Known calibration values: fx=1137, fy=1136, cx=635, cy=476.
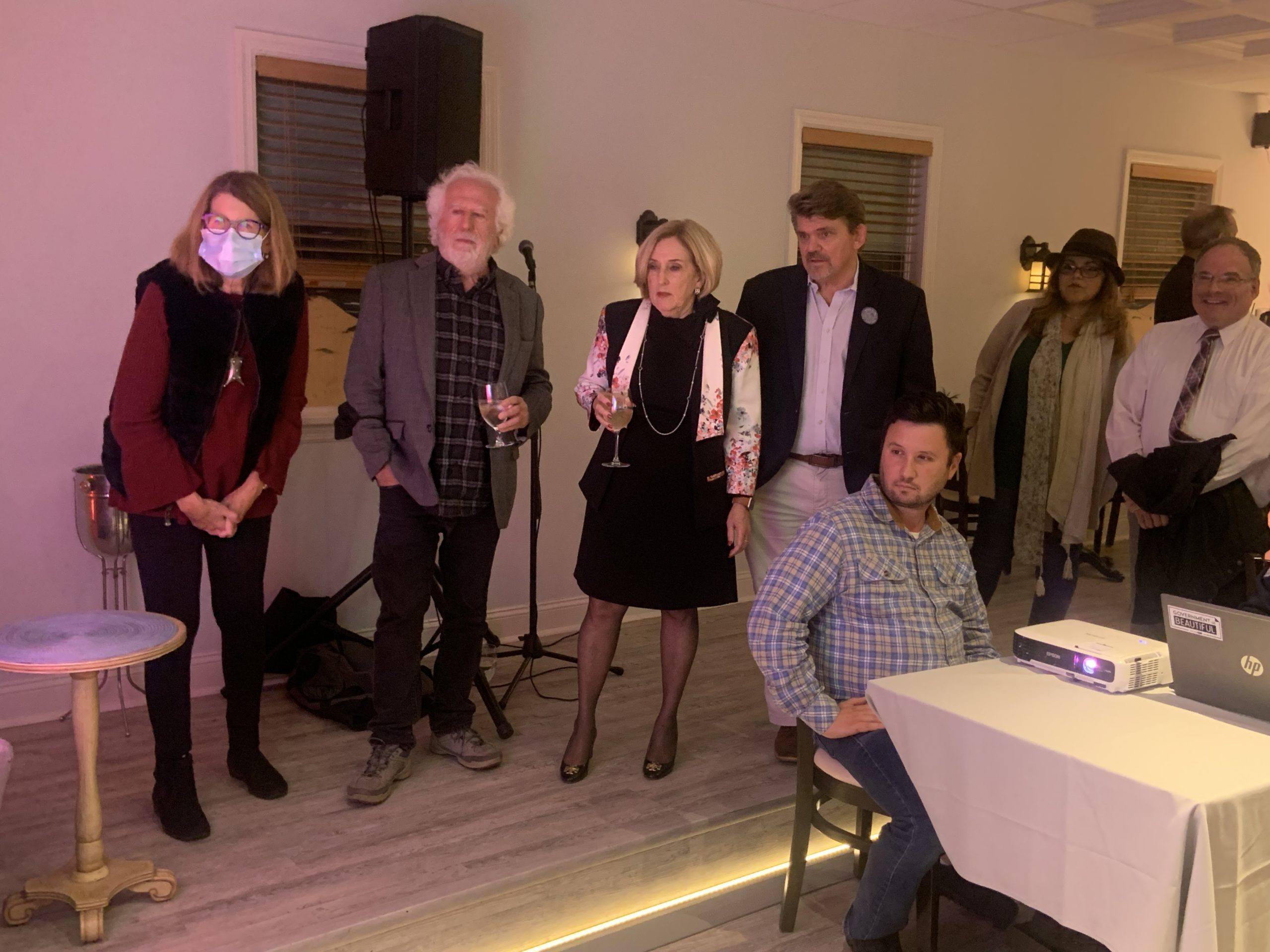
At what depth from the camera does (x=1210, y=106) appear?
22.4ft

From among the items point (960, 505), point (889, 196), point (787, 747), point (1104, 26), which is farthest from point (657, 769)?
point (1104, 26)

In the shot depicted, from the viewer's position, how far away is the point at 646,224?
14.3ft

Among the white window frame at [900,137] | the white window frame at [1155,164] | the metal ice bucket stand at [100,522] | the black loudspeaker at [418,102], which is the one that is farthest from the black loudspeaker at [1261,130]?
the metal ice bucket stand at [100,522]

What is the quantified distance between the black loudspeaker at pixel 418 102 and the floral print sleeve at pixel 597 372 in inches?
33.7

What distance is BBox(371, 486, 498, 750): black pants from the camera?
2.91 m

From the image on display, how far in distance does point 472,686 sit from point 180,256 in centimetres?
175

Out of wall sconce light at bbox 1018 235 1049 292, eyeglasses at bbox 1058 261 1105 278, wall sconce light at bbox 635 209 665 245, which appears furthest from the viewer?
wall sconce light at bbox 1018 235 1049 292

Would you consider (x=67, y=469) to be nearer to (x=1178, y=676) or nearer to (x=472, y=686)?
(x=472, y=686)

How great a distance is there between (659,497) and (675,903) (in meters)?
0.98

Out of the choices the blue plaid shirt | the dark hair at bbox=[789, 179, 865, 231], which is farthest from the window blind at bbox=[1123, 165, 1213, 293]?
the blue plaid shirt

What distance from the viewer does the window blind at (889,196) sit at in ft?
17.6

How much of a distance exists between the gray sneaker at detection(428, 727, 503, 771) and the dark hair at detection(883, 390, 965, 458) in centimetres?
147

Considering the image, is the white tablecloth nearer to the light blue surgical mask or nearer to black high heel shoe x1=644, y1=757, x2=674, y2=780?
black high heel shoe x1=644, y1=757, x2=674, y2=780

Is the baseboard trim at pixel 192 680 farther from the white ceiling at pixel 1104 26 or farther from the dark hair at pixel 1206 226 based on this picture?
the white ceiling at pixel 1104 26
